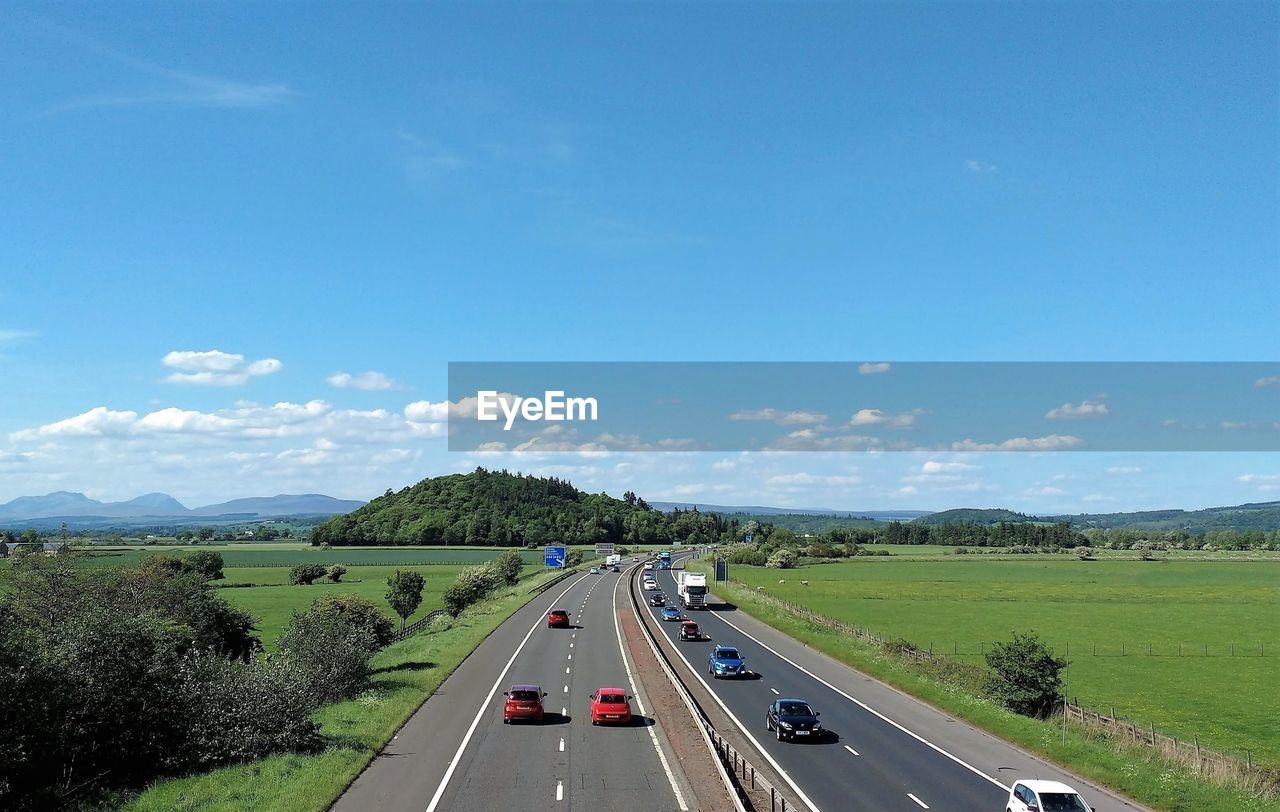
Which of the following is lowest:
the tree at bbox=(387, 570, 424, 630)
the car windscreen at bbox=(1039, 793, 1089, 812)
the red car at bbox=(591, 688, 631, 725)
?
the tree at bbox=(387, 570, 424, 630)

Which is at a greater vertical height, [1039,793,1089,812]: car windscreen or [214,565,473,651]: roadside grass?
[1039,793,1089,812]: car windscreen

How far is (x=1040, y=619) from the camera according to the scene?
98625mm

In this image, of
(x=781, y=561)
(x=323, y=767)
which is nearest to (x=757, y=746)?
(x=323, y=767)

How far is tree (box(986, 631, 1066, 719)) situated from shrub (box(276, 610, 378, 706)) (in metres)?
33.0

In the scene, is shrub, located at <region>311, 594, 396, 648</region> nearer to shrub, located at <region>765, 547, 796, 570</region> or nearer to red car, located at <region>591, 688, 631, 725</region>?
red car, located at <region>591, 688, 631, 725</region>

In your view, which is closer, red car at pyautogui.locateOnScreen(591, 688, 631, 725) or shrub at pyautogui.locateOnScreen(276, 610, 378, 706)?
red car at pyautogui.locateOnScreen(591, 688, 631, 725)

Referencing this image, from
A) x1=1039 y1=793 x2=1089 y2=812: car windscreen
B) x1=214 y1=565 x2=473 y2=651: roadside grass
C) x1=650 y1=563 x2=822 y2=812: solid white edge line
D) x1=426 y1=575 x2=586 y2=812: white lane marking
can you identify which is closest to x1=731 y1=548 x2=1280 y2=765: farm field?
x1=1039 y1=793 x2=1089 y2=812: car windscreen

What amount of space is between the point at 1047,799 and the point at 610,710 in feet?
59.7

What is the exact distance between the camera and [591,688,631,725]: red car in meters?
37.1

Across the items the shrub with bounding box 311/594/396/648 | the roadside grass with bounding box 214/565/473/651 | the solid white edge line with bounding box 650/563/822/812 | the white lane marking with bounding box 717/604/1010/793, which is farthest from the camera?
the roadside grass with bounding box 214/565/473/651

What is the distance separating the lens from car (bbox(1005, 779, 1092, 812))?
23703 mm

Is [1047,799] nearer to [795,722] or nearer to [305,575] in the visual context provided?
[795,722]

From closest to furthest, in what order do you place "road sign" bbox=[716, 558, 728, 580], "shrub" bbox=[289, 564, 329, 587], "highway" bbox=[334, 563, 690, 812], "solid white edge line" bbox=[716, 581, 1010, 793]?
"highway" bbox=[334, 563, 690, 812]
"solid white edge line" bbox=[716, 581, 1010, 793]
"road sign" bbox=[716, 558, 728, 580]
"shrub" bbox=[289, 564, 329, 587]

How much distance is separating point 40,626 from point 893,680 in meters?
42.4
